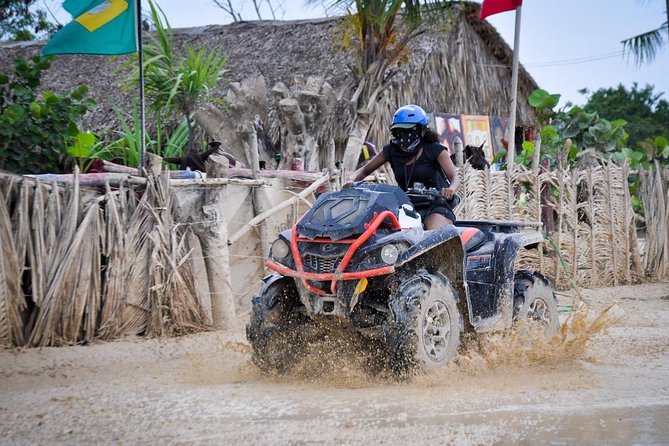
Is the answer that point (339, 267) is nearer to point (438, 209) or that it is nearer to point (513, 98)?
point (438, 209)

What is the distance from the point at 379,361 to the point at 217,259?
3.31m

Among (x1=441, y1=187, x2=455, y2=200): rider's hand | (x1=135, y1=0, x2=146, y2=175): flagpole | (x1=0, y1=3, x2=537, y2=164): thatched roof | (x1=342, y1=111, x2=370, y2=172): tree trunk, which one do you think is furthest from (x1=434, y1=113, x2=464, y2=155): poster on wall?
(x1=441, y1=187, x2=455, y2=200): rider's hand

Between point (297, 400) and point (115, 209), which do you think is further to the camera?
point (115, 209)

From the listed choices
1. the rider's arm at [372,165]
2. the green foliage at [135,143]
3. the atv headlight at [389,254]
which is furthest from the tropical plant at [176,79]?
the atv headlight at [389,254]

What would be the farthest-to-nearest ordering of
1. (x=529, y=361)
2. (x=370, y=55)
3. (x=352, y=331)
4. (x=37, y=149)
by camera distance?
(x=370, y=55), (x=37, y=149), (x=529, y=361), (x=352, y=331)

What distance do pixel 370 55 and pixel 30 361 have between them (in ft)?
27.0

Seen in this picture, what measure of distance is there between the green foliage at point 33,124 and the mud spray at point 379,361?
4.10m

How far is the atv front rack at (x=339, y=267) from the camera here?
18.0 feet

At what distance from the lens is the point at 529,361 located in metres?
6.42

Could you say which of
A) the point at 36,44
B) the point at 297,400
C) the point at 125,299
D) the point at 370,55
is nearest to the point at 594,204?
the point at 370,55

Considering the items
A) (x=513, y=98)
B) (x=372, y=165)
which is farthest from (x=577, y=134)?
(x=372, y=165)

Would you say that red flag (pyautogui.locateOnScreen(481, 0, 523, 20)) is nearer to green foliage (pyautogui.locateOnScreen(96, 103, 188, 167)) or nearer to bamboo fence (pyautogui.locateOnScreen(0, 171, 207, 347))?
green foliage (pyautogui.locateOnScreen(96, 103, 188, 167))

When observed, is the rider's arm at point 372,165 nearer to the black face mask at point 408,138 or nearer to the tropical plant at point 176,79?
the black face mask at point 408,138

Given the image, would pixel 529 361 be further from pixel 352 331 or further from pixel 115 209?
pixel 115 209
